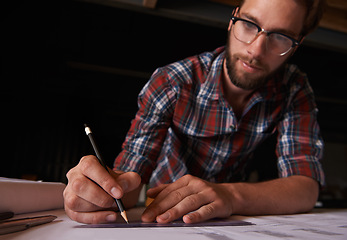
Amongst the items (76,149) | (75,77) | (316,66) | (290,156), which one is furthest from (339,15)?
(76,149)

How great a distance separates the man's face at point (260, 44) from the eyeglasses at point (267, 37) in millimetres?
14

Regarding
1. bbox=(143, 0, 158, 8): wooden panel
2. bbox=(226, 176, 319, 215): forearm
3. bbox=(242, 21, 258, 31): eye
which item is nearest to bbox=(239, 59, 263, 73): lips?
bbox=(242, 21, 258, 31): eye

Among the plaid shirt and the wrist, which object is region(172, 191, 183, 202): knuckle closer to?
the wrist

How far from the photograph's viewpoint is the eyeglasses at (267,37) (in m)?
0.98

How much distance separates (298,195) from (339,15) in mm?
2442

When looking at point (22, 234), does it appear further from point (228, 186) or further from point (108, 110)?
point (108, 110)

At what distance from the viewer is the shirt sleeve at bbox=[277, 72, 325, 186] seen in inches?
39.1

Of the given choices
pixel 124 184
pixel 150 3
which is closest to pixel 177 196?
pixel 124 184

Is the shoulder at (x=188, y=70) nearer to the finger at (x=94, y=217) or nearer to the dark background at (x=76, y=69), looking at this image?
the finger at (x=94, y=217)

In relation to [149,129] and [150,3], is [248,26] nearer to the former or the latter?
[149,129]

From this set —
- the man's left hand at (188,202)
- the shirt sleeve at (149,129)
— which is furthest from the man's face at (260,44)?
the man's left hand at (188,202)

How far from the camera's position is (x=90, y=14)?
2.85m

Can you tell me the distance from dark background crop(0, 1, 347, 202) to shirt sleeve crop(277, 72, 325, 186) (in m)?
2.03

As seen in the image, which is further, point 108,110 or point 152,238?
point 108,110
